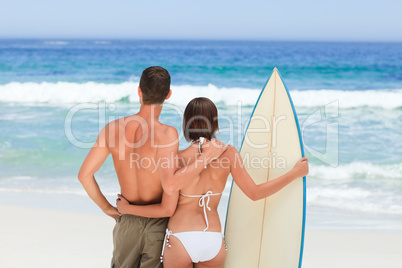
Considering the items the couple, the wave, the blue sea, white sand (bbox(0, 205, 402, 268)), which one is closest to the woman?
the couple

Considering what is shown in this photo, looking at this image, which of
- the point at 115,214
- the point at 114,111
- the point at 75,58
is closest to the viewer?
the point at 115,214

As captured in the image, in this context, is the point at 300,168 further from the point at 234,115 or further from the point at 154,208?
the point at 234,115

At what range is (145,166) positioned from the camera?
1980 mm

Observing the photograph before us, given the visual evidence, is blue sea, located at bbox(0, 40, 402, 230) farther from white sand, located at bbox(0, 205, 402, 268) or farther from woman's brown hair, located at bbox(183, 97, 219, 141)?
woman's brown hair, located at bbox(183, 97, 219, 141)

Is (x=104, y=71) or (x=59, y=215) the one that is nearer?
(x=59, y=215)

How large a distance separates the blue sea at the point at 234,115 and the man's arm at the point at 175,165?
2478 mm

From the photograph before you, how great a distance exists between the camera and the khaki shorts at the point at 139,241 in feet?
6.73

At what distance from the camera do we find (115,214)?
2.16 metres

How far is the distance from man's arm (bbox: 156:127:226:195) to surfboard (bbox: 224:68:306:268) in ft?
2.23

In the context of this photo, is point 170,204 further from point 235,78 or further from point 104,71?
point 104,71

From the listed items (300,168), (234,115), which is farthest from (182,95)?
(300,168)

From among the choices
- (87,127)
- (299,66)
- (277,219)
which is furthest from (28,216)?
(299,66)

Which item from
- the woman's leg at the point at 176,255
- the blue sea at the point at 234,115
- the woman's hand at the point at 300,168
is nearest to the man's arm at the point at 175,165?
the woman's leg at the point at 176,255

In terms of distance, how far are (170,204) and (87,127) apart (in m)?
6.53
